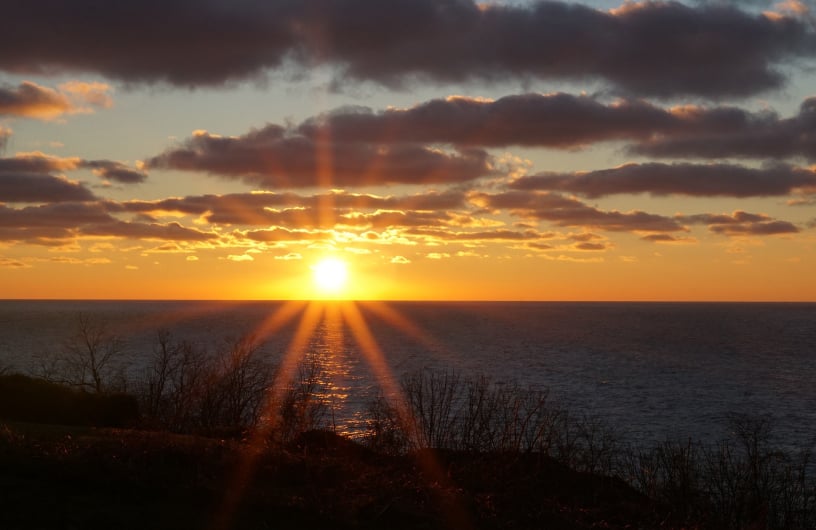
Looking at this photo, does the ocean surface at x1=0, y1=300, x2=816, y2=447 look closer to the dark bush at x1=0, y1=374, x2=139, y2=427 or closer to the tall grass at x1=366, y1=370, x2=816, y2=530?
the tall grass at x1=366, y1=370, x2=816, y2=530

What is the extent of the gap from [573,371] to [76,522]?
83562 mm

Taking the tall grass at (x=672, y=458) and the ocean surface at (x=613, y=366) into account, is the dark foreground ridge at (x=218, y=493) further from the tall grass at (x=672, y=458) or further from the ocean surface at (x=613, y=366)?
the ocean surface at (x=613, y=366)

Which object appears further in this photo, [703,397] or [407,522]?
[703,397]

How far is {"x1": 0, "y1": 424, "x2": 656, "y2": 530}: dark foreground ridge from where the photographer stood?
16.4 metres

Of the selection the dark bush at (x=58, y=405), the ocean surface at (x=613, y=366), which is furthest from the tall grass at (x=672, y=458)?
the dark bush at (x=58, y=405)

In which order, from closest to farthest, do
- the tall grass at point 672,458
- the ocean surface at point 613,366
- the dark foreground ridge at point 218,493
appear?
the dark foreground ridge at point 218,493 < the tall grass at point 672,458 < the ocean surface at point 613,366

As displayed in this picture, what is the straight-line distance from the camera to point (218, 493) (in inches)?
707

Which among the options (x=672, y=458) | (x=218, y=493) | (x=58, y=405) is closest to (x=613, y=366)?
(x=672, y=458)

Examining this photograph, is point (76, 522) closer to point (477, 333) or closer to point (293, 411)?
point (293, 411)

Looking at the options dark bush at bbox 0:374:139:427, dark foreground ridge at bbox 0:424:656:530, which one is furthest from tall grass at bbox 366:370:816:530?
dark bush at bbox 0:374:139:427

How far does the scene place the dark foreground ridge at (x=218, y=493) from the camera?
53.7 ft

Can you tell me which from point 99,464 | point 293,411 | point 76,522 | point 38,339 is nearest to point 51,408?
point 293,411

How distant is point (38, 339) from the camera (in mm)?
149750

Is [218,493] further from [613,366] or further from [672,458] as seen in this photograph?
[613,366]
